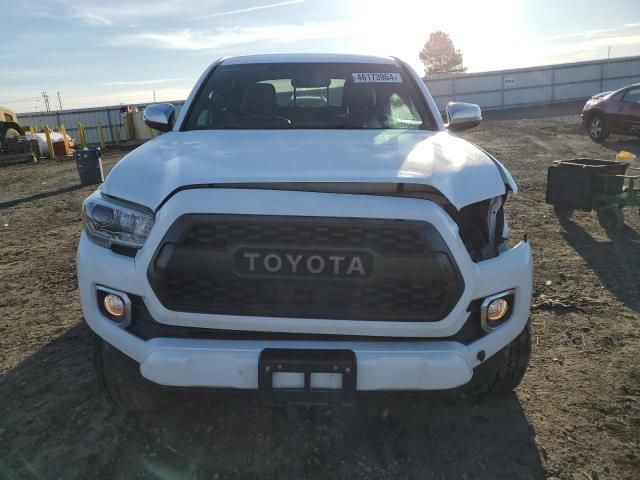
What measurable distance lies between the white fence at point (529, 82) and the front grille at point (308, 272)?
A: 30.0 metres

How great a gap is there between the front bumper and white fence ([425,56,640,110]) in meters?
30.0

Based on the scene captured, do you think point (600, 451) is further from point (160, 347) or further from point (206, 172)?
point (206, 172)

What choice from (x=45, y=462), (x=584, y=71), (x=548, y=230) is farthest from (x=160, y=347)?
(x=584, y=71)

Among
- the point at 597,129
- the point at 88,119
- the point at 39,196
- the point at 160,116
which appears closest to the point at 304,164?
the point at 160,116

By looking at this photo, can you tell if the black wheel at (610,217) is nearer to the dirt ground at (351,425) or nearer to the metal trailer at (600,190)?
the metal trailer at (600,190)

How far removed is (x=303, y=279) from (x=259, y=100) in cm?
195

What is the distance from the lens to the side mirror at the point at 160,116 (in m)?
3.57

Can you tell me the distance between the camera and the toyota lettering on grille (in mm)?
1929

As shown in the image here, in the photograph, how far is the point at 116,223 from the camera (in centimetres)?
215

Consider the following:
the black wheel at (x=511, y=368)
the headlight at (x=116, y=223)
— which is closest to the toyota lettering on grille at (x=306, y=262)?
the headlight at (x=116, y=223)

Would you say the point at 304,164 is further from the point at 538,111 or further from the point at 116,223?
the point at 538,111

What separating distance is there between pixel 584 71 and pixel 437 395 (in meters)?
33.8

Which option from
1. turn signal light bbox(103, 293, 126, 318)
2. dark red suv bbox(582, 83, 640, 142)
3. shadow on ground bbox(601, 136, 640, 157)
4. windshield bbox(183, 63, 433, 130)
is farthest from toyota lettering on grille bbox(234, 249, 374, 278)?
dark red suv bbox(582, 83, 640, 142)

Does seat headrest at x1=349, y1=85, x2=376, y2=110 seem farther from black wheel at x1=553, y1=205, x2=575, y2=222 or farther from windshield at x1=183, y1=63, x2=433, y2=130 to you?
black wheel at x1=553, y1=205, x2=575, y2=222
